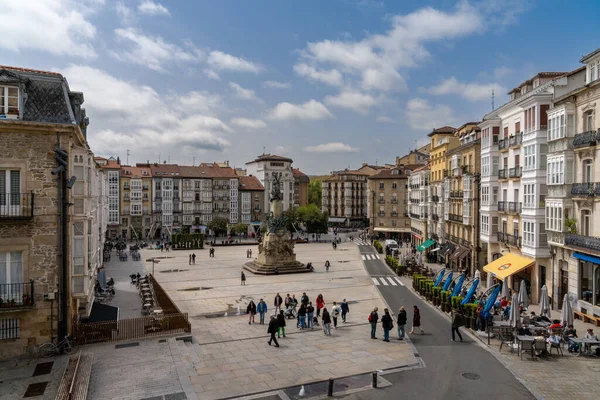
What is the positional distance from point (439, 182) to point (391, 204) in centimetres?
3069

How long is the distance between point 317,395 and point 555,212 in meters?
20.1

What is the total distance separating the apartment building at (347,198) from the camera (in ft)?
376

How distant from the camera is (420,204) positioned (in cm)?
6631

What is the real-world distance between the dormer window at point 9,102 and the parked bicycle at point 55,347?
29.6 feet

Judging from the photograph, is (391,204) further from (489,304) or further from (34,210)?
(34,210)

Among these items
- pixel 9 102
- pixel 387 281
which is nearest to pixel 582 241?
pixel 387 281

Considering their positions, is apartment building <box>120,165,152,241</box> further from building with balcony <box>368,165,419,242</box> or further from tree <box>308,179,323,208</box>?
tree <box>308,179,323,208</box>

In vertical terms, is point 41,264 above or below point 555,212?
below

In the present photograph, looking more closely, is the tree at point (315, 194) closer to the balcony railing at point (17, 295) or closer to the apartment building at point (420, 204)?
the apartment building at point (420, 204)

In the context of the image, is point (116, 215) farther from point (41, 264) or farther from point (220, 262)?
point (41, 264)

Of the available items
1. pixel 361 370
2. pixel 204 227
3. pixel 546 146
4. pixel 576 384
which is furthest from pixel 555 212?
pixel 204 227

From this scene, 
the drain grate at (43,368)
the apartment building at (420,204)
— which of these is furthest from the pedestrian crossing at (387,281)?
the drain grate at (43,368)

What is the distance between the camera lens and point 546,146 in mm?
28734

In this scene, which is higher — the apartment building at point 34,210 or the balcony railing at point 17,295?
the apartment building at point 34,210
